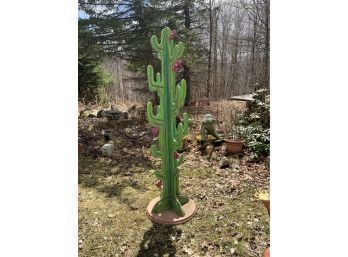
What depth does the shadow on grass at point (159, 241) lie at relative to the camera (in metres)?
1.88

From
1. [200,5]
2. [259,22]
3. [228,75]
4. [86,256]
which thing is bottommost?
[86,256]

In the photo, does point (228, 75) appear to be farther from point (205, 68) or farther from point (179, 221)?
point (179, 221)

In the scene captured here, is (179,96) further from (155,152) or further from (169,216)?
(169,216)

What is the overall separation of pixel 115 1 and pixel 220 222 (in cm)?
603

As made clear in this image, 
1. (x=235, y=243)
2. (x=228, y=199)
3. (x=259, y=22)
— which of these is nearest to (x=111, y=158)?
(x=228, y=199)

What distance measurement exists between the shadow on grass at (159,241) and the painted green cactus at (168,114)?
0.15 meters

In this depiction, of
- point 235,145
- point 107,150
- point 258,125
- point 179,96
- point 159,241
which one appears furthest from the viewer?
point 258,125

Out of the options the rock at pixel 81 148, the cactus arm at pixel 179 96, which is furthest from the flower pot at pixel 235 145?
the rock at pixel 81 148

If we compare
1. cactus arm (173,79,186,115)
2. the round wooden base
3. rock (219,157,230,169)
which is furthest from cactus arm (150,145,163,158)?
rock (219,157,230,169)

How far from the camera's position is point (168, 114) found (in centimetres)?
209

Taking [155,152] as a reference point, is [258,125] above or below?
above

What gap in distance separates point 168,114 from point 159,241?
99cm

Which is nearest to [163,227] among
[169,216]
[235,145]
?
[169,216]

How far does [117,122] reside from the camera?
219 inches
